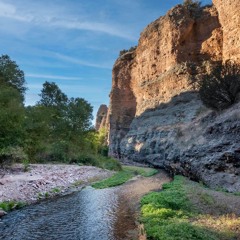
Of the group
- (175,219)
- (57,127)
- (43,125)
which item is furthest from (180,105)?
(175,219)

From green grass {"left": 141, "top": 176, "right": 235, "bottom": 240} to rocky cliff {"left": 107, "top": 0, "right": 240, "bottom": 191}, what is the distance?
5103 millimetres

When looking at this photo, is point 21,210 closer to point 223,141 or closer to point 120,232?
point 120,232

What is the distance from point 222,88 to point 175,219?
1645 centimetres

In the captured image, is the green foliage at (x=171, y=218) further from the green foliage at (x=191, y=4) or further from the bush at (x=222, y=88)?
the green foliage at (x=191, y=4)

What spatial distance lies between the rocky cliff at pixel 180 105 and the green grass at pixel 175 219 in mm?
5103

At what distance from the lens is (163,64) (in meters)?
55.1

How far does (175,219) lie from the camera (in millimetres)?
10367

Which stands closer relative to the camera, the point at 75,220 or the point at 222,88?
the point at 75,220

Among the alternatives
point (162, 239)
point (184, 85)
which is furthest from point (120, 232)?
point (184, 85)

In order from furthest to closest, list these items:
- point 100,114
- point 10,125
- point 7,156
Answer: point 100,114, point 7,156, point 10,125

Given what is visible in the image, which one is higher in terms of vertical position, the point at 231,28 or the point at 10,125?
the point at 231,28

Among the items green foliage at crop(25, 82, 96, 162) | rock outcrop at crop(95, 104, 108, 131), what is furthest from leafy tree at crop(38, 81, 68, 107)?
rock outcrop at crop(95, 104, 108, 131)

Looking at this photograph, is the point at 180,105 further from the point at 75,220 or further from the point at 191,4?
the point at 75,220

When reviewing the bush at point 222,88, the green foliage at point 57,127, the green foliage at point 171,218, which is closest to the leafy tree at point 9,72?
the green foliage at point 57,127
